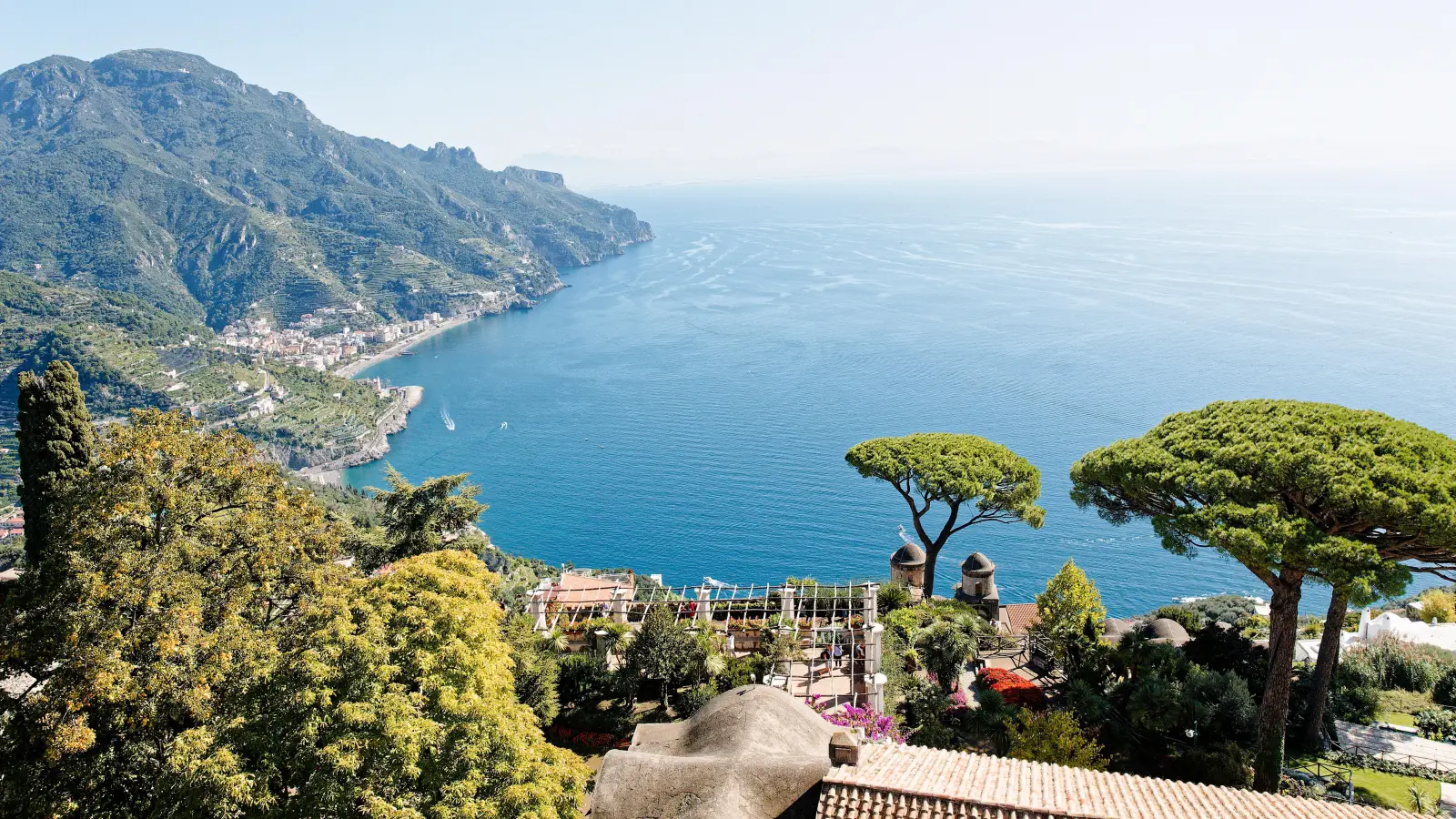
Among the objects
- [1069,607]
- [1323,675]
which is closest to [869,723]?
[1069,607]

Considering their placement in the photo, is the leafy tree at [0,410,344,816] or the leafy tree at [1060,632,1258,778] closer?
the leafy tree at [0,410,344,816]

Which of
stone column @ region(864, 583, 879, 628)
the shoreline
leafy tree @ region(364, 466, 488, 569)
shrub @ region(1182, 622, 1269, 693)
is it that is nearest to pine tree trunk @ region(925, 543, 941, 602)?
stone column @ region(864, 583, 879, 628)

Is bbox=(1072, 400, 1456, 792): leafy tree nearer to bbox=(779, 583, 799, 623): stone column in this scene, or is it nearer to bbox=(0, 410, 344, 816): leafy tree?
bbox=(779, 583, 799, 623): stone column

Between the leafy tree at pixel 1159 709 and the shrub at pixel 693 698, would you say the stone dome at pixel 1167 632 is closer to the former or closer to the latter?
the leafy tree at pixel 1159 709

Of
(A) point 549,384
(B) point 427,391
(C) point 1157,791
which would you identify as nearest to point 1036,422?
(A) point 549,384

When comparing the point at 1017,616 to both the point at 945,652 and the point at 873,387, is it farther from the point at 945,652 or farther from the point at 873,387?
the point at 873,387

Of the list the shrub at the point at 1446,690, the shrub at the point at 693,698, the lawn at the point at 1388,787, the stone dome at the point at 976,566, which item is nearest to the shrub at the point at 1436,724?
the shrub at the point at 1446,690

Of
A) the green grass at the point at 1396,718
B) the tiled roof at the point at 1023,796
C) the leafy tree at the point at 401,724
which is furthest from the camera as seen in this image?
the green grass at the point at 1396,718
